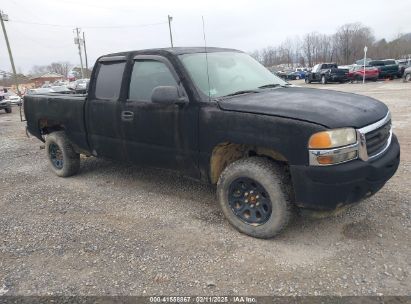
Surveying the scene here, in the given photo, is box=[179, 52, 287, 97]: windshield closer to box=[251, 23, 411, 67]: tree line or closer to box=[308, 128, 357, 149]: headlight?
box=[308, 128, 357, 149]: headlight

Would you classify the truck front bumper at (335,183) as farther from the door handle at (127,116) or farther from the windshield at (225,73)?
the door handle at (127,116)

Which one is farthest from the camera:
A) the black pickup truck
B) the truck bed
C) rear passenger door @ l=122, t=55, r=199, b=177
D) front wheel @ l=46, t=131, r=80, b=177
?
front wheel @ l=46, t=131, r=80, b=177

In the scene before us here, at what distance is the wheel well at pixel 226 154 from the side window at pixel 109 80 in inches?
64.4

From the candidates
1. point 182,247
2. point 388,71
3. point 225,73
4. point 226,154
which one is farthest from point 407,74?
point 182,247

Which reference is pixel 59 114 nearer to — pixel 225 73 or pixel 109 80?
pixel 109 80

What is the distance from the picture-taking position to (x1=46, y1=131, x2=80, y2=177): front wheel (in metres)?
5.85

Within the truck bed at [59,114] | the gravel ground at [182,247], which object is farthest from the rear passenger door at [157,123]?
the truck bed at [59,114]

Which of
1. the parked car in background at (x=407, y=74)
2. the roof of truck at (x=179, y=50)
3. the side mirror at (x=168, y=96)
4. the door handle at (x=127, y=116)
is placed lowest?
the parked car in background at (x=407, y=74)

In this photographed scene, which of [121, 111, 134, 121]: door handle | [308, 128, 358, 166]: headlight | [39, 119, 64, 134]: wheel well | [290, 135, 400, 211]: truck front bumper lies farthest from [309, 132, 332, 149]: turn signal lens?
[39, 119, 64, 134]: wheel well

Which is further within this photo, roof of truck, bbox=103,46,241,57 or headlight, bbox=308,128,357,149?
roof of truck, bbox=103,46,241,57

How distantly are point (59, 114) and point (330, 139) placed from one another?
4201mm

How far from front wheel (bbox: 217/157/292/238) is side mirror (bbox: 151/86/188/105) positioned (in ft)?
2.79

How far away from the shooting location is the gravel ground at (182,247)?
118 inches

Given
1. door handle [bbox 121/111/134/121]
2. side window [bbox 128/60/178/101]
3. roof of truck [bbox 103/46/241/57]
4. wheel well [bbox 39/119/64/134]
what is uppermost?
roof of truck [bbox 103/46/241/57]
